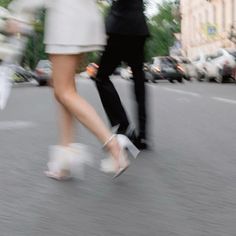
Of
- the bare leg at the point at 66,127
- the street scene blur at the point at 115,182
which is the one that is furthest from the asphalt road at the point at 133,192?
the bare leg at the point at 66,127

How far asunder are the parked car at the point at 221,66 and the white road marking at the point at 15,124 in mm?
19717

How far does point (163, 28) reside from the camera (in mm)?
97000

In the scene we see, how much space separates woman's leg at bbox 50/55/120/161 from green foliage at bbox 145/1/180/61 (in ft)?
291

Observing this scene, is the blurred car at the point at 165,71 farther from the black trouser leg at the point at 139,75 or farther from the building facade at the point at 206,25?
the black trouser leg at the point at 139,75

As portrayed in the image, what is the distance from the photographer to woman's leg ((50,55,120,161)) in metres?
4.50

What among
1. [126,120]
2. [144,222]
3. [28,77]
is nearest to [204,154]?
[126,120]

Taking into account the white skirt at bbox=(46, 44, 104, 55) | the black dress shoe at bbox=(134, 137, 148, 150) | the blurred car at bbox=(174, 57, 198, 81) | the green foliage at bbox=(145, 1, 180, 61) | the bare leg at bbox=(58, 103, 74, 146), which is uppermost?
the white skirt at bbox=(46, 44, 104, 55)

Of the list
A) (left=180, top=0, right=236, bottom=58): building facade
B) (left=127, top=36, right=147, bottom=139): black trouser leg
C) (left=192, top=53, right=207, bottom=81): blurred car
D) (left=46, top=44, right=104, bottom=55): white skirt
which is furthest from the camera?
(left=180, top=0, right=236, bottom=58): building facade

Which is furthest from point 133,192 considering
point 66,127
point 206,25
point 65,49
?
point 206,25

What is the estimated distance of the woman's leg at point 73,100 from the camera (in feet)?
14.8

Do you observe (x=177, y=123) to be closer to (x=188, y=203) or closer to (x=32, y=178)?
(x=32, y=178)

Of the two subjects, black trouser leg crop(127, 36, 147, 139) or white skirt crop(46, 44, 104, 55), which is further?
black trouser leg crop(127, 36, 147, 139)

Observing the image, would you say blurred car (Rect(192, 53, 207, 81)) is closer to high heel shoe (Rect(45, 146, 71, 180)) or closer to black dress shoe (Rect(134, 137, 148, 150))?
black dress shoe (Rect(134, 137, 148, 150))

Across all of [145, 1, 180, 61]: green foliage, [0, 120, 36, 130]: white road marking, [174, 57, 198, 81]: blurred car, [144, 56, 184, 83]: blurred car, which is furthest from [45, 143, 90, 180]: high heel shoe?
[145, 1, 180, 61]: green foliage
